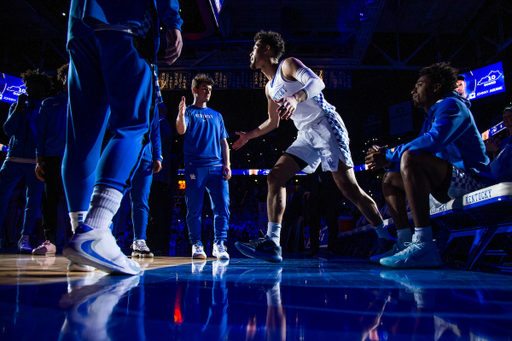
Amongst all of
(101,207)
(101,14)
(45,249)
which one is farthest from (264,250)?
(45,249)

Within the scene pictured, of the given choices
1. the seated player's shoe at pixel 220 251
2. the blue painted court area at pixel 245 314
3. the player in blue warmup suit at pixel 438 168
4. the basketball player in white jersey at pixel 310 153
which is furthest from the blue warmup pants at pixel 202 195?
the blue painted court area at pixel 245 314

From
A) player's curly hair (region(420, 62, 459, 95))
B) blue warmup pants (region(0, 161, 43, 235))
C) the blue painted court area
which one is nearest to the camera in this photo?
the blue painted court area

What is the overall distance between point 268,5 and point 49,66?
21.5 feet

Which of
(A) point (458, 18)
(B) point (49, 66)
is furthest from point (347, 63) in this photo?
(B) point (49, 66)

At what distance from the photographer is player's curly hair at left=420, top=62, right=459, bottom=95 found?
6.07ft

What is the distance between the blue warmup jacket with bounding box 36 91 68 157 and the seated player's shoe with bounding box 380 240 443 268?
2.64m

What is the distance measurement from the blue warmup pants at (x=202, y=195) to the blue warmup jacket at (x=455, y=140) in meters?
1.47

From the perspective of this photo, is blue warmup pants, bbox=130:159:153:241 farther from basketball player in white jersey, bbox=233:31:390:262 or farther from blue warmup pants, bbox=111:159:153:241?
basketball player in white jersey, bbox=233:31:390:262

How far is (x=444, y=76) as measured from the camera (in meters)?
1.87

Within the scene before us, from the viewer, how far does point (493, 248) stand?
303 cm

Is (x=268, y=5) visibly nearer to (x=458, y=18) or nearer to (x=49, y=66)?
(x=458, y=18)

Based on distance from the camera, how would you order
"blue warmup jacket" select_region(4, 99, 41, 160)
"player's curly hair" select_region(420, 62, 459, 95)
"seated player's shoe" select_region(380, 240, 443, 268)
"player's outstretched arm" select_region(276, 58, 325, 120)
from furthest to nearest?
"blue warmup jacket" select_region(4, 99, 41, 160) → "player's curly hair" select_region(420, 62, 459, 95) → "player's outstretched arm" select_region(276, 58, 325, 120) → "seated player's shoe" select_region(380, 240, 443, 268)

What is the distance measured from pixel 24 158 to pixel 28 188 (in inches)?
10.8

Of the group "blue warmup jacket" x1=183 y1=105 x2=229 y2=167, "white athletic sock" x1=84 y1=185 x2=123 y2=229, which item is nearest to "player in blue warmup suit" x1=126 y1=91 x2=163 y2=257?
"blue warmup jacket" x1=183 y1=105 x2=229 y2=167
